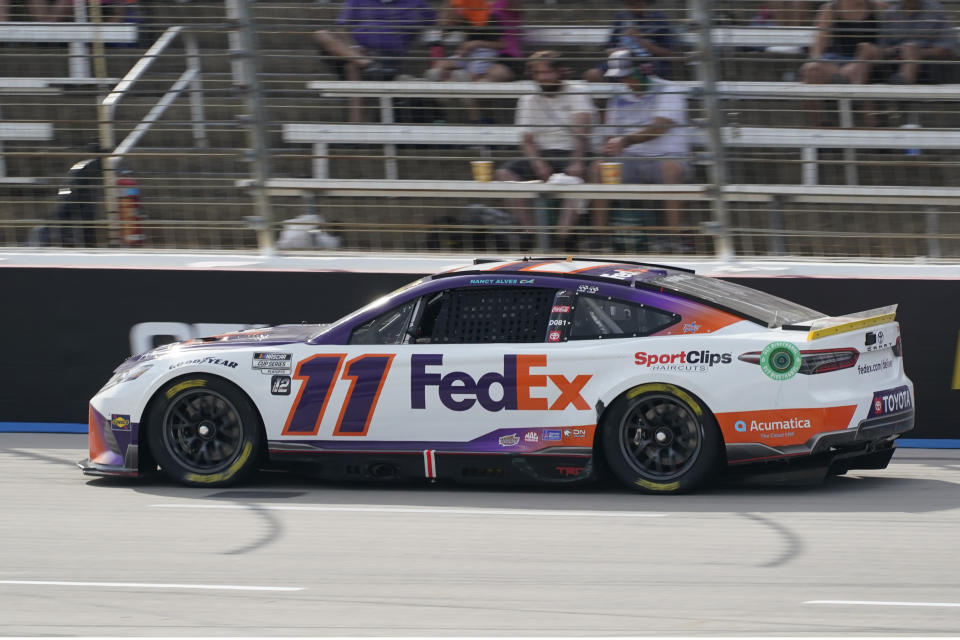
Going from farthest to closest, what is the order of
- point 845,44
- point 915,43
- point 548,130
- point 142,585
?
point 548,130
point 845,44
point 915,43
point 142,585

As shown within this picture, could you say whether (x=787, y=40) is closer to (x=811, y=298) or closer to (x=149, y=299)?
(x=811, y=298)

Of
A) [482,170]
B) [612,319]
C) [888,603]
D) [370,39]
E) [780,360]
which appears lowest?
[888,603]

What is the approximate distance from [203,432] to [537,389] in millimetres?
2106

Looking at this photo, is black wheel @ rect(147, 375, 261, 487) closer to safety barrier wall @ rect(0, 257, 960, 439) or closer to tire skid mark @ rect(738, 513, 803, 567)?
safety barrier wall @ rect(0, 257, 960, 439)

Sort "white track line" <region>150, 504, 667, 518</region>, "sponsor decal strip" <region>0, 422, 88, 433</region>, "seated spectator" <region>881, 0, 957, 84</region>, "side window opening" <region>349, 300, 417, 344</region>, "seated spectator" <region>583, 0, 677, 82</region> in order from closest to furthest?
"white track line" <region>150, 504, 667, 518</region>, "side window opening" <region>349, 300, 417, 344</region>, "seated spectator" <region>881, 0, 957, 84</region>, "seated spectator" <region>583, 0, 677, 82</region>, "sponsor decal strip" <region>0, 422, 88, 433</region>

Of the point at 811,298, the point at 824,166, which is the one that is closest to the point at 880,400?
the point at 811,298

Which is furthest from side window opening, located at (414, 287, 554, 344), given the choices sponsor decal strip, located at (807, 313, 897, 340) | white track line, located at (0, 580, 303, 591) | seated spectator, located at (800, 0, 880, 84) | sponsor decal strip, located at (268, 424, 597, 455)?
seated spectator, located at (800, 0, 880, 84)

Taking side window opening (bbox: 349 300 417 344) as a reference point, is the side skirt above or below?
below

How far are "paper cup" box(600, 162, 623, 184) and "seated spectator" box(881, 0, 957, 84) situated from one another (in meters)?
2.12

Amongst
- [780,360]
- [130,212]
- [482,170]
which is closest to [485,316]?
[780,360]

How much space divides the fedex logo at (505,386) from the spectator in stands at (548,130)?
2788 millimetres

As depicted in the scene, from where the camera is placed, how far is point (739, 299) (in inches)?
301

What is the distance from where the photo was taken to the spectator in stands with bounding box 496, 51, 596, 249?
9984mm

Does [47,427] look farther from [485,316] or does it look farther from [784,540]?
[784,540]
